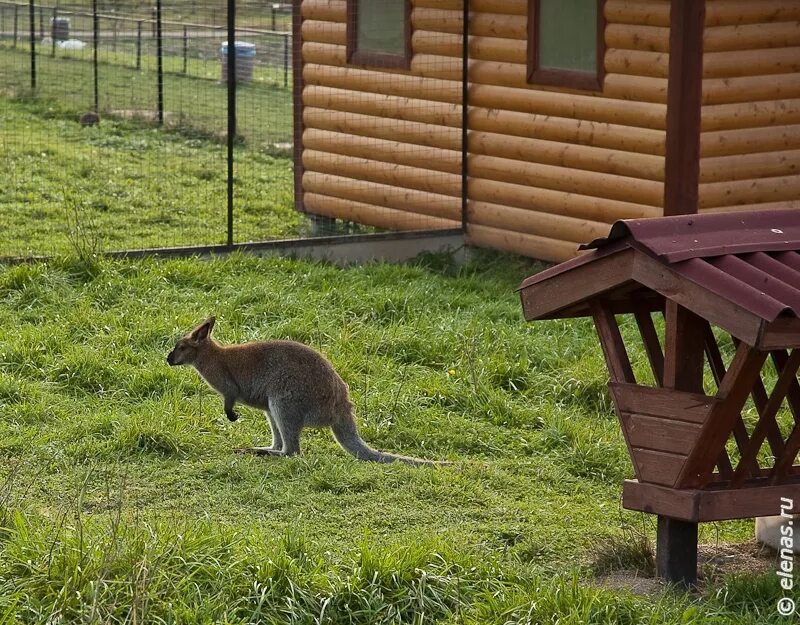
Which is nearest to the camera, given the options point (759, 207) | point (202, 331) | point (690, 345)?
point (690, 345)

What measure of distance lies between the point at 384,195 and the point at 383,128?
2.12 ft

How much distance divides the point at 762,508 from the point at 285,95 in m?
16.7

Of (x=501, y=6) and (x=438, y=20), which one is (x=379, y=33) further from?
(x=501, y=6)

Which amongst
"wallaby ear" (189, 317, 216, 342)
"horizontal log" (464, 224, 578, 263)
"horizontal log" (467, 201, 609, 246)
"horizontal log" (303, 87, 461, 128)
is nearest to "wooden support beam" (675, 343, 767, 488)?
"wallaby ear" (189, 317, 216, 342)

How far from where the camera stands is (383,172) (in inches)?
527

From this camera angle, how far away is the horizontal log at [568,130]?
11172 millimetres

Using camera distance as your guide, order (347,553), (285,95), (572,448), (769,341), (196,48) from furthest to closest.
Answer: (196,48)
(285,95)
(572,448)
(347,553)
(769,341)

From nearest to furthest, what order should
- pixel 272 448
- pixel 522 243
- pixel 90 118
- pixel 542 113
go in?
pixel 272 448 < pixel 542 113 < pixel 522 243 < pixel 90 118

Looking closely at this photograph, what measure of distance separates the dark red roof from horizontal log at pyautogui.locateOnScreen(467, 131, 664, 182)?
16.6 ft

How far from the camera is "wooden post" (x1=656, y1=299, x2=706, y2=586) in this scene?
584cm

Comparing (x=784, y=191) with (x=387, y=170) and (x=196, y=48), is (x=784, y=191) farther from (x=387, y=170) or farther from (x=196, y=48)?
(x=196, y=48)

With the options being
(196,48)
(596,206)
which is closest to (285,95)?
(196,48)

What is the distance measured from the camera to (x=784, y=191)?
37.8ft

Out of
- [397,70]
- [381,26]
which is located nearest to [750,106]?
[397,70]
